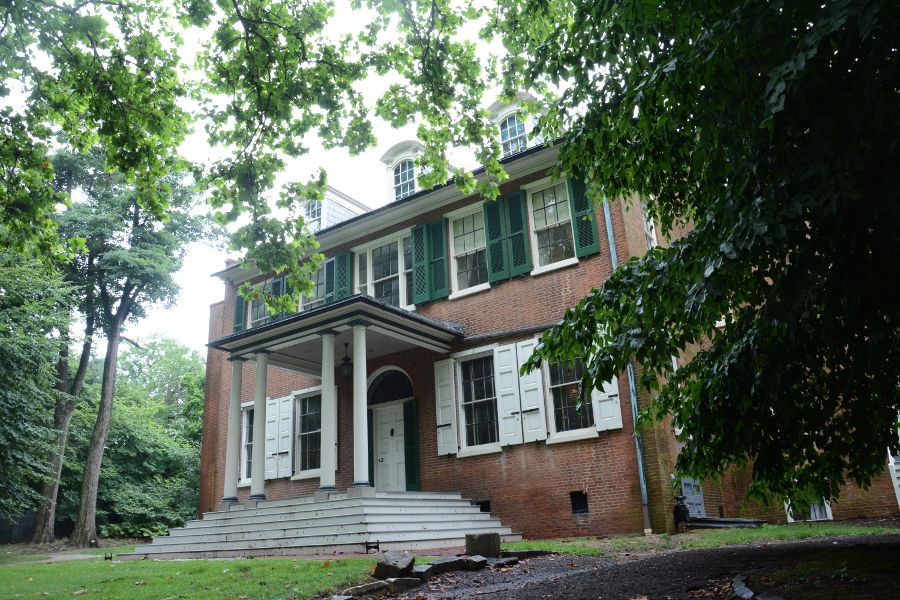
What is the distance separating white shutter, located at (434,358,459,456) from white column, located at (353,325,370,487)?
201 centimetres

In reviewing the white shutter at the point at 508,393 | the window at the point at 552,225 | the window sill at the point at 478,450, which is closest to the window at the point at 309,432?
the window sill at the point at 478,450

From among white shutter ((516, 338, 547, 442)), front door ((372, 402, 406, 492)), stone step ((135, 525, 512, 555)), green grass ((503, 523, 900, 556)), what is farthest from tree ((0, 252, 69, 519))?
green grass ((503, 523, 900, 556))

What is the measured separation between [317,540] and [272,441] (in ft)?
22.8

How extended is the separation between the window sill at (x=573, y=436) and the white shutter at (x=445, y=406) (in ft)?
7.15

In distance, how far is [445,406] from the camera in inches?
548

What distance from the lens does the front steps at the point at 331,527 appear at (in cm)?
1016

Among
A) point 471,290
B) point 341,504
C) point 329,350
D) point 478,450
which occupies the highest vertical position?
point 471,290

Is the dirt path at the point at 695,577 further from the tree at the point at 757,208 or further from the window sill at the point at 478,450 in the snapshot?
the window sill at the point at 478,450

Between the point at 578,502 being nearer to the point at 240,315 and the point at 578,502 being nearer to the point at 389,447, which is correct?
the point at 389,447

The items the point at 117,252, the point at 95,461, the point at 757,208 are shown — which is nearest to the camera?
the point at 757,208

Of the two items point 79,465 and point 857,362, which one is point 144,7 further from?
point 79,465

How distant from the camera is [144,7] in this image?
28.2ft

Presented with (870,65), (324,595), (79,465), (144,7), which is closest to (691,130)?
(870,65)

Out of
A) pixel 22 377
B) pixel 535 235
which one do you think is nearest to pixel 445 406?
pixel 535 235
